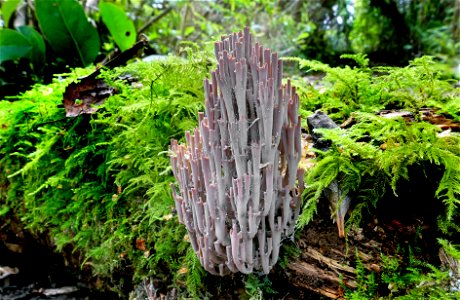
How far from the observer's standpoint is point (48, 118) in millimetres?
2496

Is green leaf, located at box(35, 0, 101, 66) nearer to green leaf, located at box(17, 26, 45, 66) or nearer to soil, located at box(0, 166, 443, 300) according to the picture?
green leaf, located at box(17, 26, 45, 66)

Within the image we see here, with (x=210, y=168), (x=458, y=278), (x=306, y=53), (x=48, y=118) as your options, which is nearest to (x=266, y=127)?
(x=210, y=168)

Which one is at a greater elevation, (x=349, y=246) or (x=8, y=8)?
(x=8, y=8)

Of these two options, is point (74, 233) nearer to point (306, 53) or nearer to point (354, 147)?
point (354, 147)

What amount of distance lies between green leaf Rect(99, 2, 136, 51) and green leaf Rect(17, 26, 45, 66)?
699 mm

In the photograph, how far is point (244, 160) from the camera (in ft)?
4.13

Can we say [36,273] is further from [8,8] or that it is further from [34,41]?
[8,8]

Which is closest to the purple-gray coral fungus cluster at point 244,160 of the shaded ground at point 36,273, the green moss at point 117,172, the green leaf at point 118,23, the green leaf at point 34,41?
the green moss at point 117,172

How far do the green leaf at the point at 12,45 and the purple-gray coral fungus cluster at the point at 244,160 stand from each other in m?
2.95

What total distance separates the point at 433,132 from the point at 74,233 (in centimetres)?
220

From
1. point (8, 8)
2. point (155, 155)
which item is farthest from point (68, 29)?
point (155, 155)

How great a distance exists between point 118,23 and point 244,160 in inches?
111

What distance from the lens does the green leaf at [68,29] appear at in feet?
10.4

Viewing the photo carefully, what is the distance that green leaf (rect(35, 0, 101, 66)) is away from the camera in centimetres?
317
